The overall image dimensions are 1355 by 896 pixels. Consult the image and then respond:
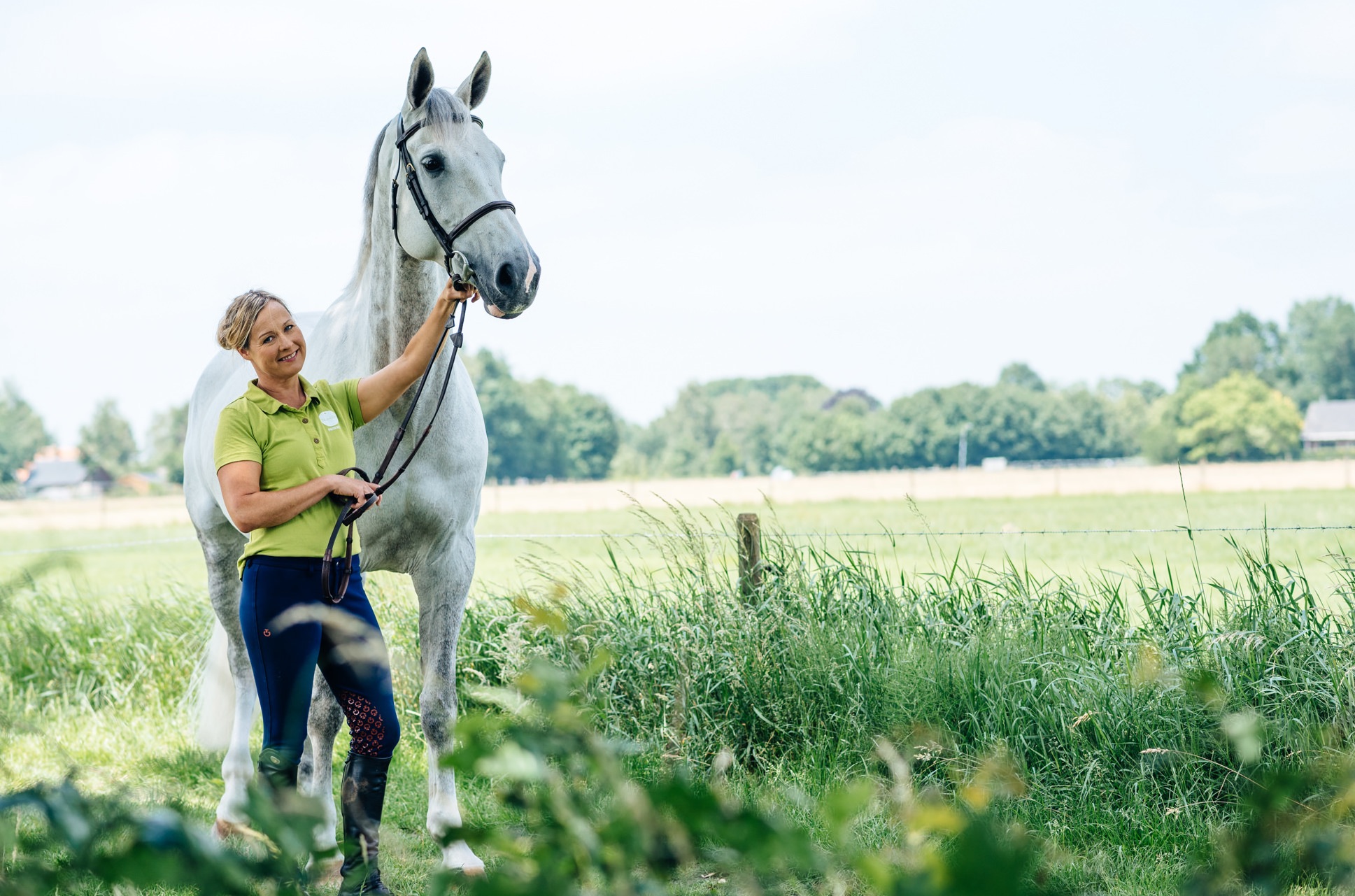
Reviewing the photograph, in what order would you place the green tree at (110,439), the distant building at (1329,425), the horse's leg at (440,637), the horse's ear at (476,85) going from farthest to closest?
1. the green tree at (110,439)
2. the distant building at (1329,425)
3. the horse's leg at (440,637)
4. the horse's ear at (476,85)

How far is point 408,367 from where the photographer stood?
3.34m

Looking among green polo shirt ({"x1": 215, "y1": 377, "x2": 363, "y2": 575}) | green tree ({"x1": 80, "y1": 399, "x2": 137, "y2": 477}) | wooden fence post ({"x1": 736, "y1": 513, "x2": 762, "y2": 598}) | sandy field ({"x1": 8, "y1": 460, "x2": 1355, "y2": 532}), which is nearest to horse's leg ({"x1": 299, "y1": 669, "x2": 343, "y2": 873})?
green polo shirt ({"x1": 215, "y1": 377, "x2": 363, "y2": 575})

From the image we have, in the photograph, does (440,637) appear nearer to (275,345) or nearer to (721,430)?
(275,345)

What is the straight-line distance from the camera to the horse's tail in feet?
15.8

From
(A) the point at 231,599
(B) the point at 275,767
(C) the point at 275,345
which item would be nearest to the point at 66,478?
(A) the point at 231,599

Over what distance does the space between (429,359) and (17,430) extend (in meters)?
120

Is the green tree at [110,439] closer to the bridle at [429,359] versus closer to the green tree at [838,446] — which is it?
the green tree at [838,446]

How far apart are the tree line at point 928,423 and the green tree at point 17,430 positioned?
0.64 feet

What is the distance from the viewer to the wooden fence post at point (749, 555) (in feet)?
17.3

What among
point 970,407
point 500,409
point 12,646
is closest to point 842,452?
point 970,407

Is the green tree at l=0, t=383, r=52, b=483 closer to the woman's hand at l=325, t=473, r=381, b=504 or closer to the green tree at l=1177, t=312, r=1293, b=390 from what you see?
the woman's hand at l=325, t=473, r=381, b=504

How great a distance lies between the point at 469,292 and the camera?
3289mm

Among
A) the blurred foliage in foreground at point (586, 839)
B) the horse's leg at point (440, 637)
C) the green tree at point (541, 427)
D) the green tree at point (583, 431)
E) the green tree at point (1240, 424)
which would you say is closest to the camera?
the blurred foliage in foreground at point (586, 839)

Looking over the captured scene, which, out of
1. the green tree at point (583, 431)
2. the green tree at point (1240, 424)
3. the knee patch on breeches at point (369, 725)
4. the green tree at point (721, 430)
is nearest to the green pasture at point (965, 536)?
the knee patch on breeches at point (369, 725)
